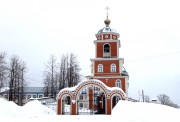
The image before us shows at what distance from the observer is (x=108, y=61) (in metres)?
37.0

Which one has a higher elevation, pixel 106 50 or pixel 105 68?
pixel 106 50

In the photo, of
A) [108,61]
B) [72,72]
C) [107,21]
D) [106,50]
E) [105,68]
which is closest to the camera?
[105,68]

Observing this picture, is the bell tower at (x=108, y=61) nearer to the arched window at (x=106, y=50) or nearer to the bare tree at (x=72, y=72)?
the arched window at (x=106, y=50)

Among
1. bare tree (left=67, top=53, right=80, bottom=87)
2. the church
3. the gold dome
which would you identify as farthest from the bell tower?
bare tree (left=67, top=53, right=80, bottom=87)

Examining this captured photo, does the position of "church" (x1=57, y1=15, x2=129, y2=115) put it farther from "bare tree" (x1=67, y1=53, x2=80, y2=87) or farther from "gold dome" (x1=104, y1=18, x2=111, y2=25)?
"bare tree" (x1=67, y1=53, x2=80, y2=87)

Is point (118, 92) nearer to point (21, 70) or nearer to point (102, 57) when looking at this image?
point (102, 57)

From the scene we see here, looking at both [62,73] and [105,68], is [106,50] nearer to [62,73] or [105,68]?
[105,68]

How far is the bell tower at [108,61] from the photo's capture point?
36.7 m

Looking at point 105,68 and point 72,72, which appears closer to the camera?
point 105,68


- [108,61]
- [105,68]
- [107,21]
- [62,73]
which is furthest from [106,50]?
[62,73]

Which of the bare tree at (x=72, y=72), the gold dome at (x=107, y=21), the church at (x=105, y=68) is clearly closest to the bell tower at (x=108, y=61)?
the church at (x=105, y=68)

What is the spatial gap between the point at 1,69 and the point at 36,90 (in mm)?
39561

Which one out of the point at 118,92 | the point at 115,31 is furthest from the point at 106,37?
the point at 118,92

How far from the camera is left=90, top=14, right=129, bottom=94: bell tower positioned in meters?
36.7
